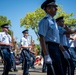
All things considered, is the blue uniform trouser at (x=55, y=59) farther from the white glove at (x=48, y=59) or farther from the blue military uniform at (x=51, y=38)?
the white glove at (x=48, y=59)

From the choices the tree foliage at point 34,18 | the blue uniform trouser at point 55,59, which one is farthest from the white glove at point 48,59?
the tree foliage at point 34,18

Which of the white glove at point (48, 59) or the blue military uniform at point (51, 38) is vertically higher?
the blue military uniform at point (51, 38)

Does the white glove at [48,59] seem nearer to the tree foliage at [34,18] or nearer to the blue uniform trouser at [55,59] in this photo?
the blue uniform trouser at [55,59]

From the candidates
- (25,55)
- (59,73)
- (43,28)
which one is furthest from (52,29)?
(25,55)

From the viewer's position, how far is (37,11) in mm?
45812

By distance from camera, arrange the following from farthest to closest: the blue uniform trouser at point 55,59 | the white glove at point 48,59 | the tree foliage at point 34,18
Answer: the tree foliage at point 34,18 → the blue uniform trouser at point 55,59 → the white glove at point 48,59

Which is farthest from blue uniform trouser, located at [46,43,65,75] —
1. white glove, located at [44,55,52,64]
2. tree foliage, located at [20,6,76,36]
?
tree foliage, located at [20,6,76,36]

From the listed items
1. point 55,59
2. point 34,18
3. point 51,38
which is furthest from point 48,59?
point 34,18

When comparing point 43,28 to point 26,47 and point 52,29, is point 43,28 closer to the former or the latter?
point 52,29

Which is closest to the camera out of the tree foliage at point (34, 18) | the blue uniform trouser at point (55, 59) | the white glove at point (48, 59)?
the white glove at point (48, 59)

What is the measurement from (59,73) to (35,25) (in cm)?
4045

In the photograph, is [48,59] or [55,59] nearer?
[48,59]

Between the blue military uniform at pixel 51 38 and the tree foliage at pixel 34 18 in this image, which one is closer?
the blue military uniform at pixel 51 38

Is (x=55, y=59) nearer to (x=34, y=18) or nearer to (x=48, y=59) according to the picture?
(x=48, y=59)
